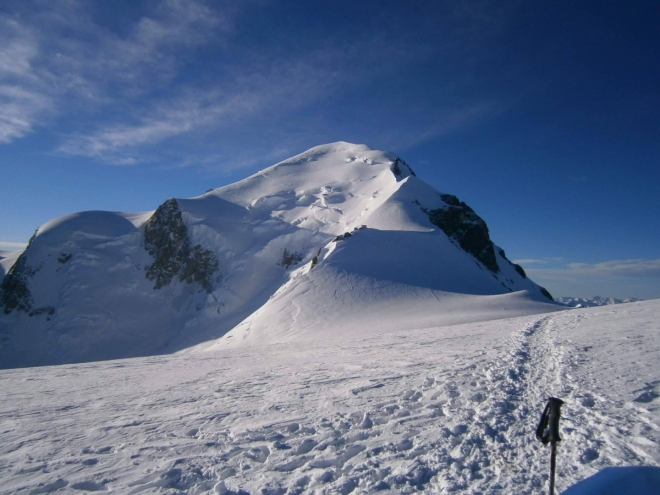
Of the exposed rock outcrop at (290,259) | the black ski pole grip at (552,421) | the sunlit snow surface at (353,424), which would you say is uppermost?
the exposed rock outcrop at (290,259)

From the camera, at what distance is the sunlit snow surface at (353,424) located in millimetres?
4129

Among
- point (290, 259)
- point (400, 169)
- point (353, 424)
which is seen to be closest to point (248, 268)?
point (290, 259)

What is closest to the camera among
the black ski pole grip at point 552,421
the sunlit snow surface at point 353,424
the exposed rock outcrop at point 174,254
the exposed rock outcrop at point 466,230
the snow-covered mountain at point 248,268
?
the black ski pole grip at point 552,421

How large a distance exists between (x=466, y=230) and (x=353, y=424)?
46.4 meters

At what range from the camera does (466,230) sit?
158ft

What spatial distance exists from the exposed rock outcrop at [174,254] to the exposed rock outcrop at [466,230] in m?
30.3

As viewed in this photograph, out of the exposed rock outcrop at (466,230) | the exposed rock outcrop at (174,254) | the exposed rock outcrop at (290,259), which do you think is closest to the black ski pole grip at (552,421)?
the exposed rock outcrop at (290,259)

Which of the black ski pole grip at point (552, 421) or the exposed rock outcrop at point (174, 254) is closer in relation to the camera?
the black ski pole grip at point (552, 421)

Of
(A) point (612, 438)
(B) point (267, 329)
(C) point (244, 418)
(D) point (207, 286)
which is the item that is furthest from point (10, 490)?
(D) point (207, 286)

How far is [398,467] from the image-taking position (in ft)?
13.8

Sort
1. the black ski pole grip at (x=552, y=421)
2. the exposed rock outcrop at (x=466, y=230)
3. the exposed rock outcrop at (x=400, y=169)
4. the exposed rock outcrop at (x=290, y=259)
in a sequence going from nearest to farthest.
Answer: the black ski pole grip at (x=552, y=421), the exposed rock outcrop at (x=290, y=259), the exposed rock outcrop at (x=466, y=230), the exposed rock outcrop at (x=400, y=169)

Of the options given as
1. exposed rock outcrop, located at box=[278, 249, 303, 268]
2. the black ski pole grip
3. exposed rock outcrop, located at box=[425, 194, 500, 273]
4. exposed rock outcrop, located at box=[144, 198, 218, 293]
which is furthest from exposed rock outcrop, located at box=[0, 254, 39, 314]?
the black ski pole grip

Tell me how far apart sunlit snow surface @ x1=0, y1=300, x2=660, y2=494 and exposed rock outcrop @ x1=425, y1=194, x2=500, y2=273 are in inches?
1450

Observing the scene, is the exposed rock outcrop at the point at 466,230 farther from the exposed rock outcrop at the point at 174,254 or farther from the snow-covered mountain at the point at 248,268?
the exposed rock outcrop at the point at 174,254
